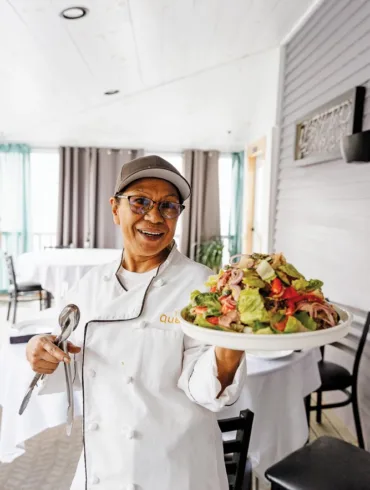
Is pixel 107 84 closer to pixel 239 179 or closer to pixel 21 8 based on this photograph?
pixel 21 8

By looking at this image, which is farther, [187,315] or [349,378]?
[349,378]

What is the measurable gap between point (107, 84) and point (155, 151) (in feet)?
8.15

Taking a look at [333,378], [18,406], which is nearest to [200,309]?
[18,406]

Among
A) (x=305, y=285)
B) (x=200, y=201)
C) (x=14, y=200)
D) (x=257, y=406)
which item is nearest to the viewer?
(x=305, y=285)

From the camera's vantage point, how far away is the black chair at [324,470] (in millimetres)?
1205

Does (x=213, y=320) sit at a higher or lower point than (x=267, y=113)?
lower

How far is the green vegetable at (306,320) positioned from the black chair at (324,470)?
2.21ft

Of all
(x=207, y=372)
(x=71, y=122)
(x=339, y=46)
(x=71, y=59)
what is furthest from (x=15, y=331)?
(x=71, y=122)

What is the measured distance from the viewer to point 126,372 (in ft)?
3.09

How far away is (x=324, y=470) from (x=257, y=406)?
17.9 inches

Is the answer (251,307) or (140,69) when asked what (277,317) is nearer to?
(251,307)

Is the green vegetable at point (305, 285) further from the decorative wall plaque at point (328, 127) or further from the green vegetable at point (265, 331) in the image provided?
the decorative wall plaque at point (328, 127)

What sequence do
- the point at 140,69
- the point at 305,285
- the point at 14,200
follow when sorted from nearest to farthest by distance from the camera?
the point at 305,285, the point at 140,69, the point at 14,200

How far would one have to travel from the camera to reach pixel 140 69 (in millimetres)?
3705
